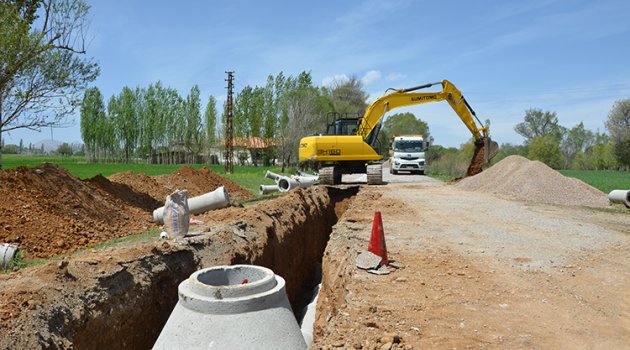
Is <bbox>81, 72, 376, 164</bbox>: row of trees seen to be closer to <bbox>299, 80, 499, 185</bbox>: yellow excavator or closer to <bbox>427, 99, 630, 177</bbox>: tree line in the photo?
<bbox>427, 99, 630, 177</bbox>: tree line

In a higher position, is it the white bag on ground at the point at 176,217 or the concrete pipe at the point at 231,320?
the white bag on ground at the point at 176,217

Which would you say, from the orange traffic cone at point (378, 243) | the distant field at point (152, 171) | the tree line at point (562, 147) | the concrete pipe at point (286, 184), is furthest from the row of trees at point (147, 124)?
the orange traffic cone at point (378, 243)

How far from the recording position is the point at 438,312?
180 inches

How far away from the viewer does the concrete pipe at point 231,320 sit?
3865 millimetres

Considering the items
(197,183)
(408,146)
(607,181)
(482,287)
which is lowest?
(607,181)

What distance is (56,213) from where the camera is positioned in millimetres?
9789

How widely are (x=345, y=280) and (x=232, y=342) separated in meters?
2.36

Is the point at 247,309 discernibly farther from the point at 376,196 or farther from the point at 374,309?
the point at 376,196

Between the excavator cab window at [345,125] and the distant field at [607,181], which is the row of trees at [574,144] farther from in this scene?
the excavator cab window at [345,125]

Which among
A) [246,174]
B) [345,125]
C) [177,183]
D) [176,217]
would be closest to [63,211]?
[176,217]

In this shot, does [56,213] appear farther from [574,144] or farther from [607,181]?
[574,144]

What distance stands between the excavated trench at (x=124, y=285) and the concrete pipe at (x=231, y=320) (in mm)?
1200

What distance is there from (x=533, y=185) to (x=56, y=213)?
15091 millimetres

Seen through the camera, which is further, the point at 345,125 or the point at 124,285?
the point at 345,125
